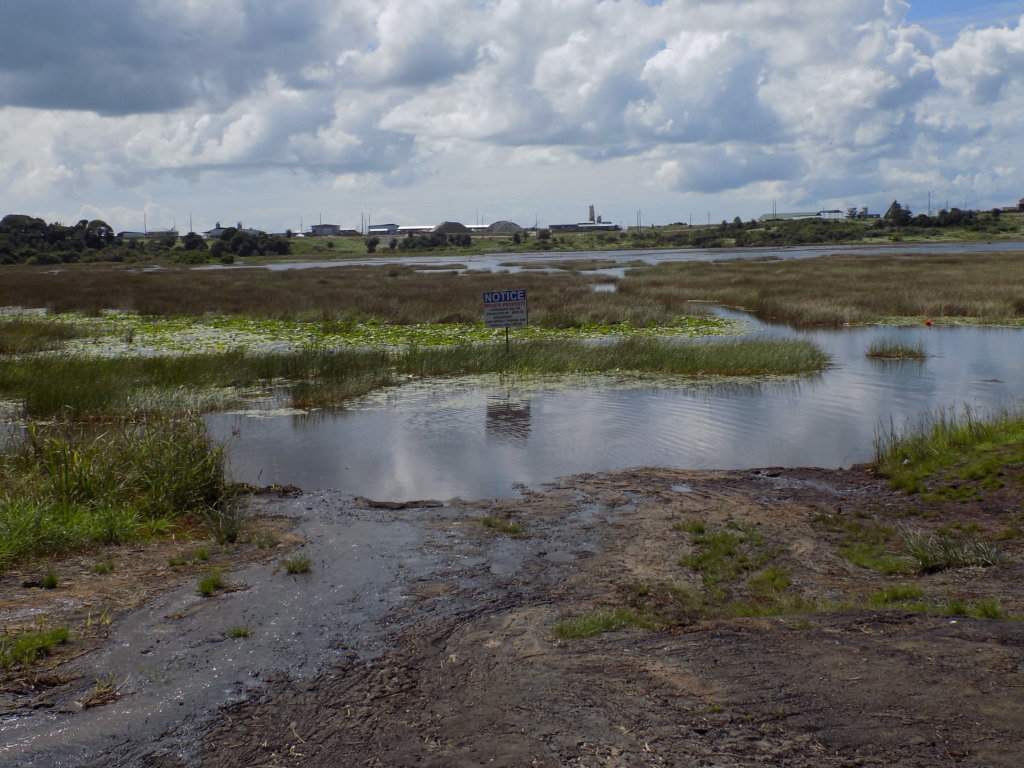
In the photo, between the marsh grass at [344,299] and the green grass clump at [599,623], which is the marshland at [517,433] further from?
the marsh grass at [344,299]

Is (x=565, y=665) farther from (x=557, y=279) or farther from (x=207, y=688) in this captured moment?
(x=557, y=279)

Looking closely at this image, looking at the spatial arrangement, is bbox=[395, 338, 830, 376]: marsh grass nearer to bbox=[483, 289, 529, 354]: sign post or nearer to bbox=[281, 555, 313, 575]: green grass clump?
bbox=[483, 289, 529, 354]: sign post

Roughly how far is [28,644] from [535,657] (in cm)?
339

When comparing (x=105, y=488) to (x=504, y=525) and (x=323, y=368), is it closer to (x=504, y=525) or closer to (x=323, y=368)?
(x=504, y=525)

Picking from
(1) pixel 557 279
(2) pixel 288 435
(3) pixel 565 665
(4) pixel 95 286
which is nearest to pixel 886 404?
(2) pixel 288 435

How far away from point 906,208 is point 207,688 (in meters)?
164

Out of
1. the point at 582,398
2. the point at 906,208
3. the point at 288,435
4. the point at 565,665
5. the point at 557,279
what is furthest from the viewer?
the point at 906,208

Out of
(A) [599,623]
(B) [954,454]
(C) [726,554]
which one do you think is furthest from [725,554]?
(B) [954,454]

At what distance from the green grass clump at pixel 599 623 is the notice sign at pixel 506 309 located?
15478 mm

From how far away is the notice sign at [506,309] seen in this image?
2191cm

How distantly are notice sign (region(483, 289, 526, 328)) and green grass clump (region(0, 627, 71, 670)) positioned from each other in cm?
1610

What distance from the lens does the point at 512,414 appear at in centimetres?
1680

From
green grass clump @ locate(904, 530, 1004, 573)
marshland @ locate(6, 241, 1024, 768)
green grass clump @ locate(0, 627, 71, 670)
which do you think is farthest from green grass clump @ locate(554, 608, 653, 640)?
green grass clump @ locate(0, 627, 71, 670)

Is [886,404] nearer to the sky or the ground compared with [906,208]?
nearer to the ground
